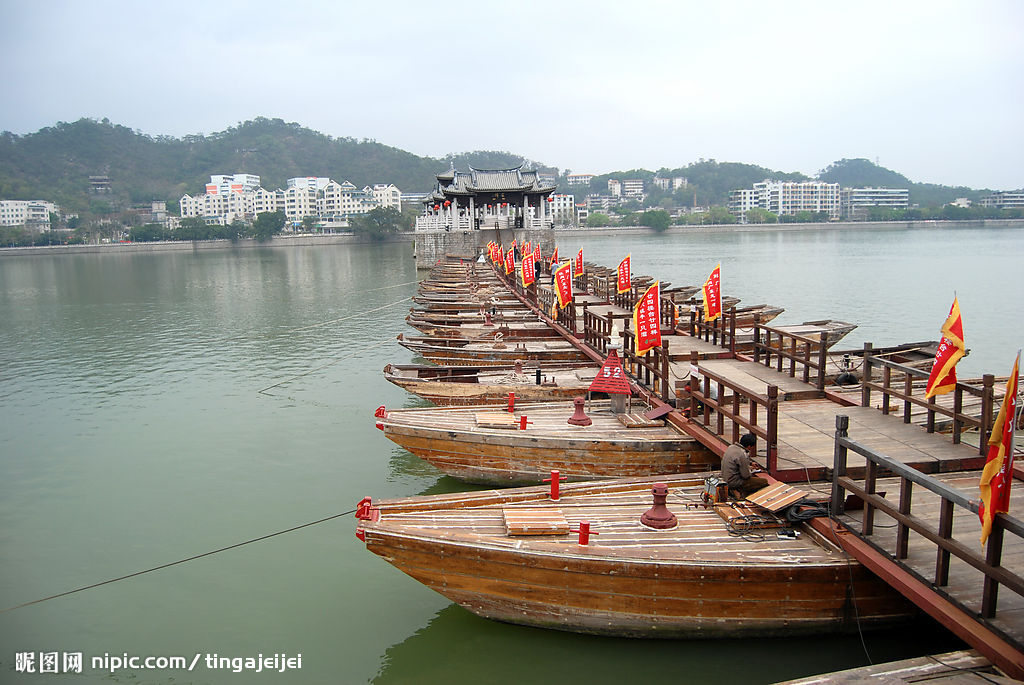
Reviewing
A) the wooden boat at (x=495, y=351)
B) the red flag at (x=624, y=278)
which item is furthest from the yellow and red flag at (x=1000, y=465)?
the red flag at (x=624, y=278)

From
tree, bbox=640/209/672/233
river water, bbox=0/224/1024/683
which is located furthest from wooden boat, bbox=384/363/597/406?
tree, bbox=640/209/672/233

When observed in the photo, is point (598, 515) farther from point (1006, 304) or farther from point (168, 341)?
point (1006, 304)

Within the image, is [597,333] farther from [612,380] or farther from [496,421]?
[496,421]

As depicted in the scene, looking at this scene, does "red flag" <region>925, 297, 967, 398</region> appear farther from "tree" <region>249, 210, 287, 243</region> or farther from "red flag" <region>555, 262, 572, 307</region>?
"tree" <region>249, 210, 287, 243</region>

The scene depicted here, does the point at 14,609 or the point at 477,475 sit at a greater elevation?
the point at 477,475

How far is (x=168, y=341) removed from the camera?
32.1 m

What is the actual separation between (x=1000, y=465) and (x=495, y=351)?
14.4m

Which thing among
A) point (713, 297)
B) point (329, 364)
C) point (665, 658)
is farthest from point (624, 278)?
point (665, 658)

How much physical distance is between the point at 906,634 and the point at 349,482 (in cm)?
1052

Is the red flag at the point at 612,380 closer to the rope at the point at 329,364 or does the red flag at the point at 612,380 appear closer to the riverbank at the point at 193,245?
the rope at the point at 329,364

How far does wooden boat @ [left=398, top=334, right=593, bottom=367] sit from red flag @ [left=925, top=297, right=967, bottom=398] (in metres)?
9.14

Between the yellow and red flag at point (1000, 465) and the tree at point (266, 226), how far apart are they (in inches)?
5101

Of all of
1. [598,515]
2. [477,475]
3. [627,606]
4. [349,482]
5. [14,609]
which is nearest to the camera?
[627,606]

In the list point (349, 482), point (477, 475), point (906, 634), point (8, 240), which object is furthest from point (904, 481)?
point (8, 240)
